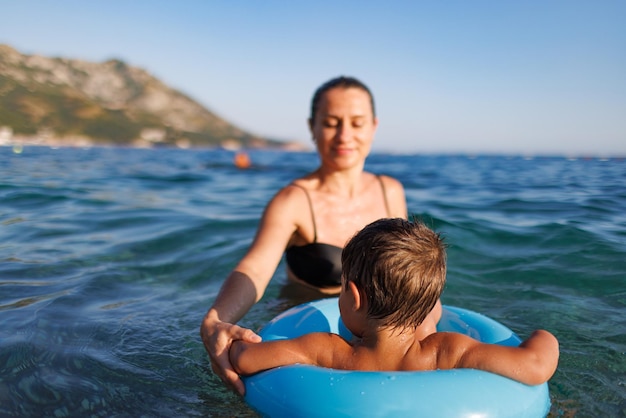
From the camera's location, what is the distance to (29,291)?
393cm

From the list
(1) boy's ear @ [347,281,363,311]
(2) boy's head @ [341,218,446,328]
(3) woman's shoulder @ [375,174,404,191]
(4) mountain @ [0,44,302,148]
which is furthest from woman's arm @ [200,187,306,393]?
(4) mountain @ [0,44,302,148]

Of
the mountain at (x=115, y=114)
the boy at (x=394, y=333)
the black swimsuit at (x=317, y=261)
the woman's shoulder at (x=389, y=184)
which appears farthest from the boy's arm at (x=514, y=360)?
the mountain at (x=115, y=114)

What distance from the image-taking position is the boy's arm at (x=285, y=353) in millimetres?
1972

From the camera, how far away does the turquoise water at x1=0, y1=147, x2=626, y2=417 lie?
2.50 metres

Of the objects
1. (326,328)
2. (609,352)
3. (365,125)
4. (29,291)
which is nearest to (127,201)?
(29,291)

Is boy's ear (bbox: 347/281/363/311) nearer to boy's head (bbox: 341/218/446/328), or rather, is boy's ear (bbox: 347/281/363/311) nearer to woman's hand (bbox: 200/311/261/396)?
boy's head (bbox: 341/218/446/328)

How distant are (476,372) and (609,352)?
1628 millimetres

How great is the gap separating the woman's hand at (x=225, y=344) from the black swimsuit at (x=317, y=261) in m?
1.29

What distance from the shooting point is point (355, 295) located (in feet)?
5.93

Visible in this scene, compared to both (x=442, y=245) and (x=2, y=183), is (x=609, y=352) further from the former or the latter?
(x=2, y=183)

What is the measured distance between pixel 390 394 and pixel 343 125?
1.95 m

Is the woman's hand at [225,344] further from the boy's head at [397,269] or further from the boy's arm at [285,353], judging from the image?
the boy's head at [397,269]

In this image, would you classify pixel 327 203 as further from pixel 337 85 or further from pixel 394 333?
pixel 394 333

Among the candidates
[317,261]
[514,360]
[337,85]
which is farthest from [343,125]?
[514,360]
